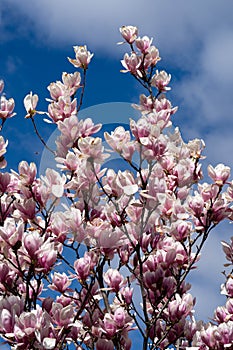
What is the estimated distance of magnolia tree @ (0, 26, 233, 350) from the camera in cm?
254

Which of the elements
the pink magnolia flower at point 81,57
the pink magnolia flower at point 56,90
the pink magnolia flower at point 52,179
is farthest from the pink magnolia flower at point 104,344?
the pink magnolia flower at point 81,57

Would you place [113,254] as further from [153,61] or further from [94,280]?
[153,61]

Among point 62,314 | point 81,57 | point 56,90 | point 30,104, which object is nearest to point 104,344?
point 62,314

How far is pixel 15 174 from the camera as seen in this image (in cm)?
275

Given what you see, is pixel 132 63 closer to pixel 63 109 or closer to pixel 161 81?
pixel 161 81

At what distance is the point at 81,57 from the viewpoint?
3627 millimetres

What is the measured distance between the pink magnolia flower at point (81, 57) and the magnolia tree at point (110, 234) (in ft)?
2.16

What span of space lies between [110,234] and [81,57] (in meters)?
1.49

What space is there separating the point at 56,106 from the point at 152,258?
3.44 ft

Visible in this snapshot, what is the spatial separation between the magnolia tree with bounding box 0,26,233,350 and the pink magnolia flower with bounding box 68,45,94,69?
2.16ft

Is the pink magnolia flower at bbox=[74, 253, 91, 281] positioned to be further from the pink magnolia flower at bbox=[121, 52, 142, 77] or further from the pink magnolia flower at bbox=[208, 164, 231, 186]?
the pink magnolia flower at bbox=[121, 52, 142, 77]

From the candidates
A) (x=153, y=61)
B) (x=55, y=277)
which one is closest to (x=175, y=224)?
(x=55, y=277)

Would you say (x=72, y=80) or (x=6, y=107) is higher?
(x=72, y=80)

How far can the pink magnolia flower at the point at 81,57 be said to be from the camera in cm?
362
